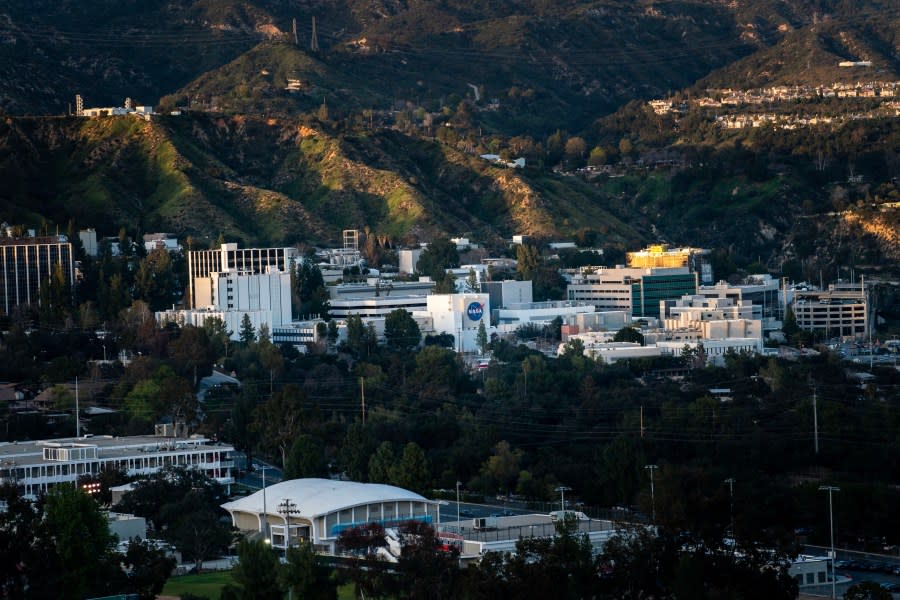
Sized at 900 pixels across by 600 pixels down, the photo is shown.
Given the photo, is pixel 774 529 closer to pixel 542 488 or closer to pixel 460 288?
pixel 542 488

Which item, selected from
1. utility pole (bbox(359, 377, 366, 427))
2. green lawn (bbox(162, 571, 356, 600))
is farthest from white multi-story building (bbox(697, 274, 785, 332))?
green lawn (bbox(162, 571, 356, 600))

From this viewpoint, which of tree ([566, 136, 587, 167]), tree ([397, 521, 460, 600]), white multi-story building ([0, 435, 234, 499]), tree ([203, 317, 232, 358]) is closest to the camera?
tree ([397, 521, 460, 600])

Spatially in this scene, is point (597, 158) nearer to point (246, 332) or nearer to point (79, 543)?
point (246, 332)

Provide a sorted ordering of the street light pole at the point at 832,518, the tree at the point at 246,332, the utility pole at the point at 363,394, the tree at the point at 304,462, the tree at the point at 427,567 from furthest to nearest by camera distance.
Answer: the tree at the point at 246,332 < the utility pole at the point at 363,394 < the tree at the point at 304,462 < the street light pole at the point at 832,518 < the tree at the point at 427,567

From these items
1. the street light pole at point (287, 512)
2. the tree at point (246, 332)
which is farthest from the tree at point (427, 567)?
the tree at point (246, 332)

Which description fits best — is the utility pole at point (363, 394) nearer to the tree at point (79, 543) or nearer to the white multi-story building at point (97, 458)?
the white multi-story building at point (97, 458)

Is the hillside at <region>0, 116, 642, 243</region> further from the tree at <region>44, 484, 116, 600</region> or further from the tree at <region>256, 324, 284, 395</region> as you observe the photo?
the tree at <region>44, 484, 116, 600</region>

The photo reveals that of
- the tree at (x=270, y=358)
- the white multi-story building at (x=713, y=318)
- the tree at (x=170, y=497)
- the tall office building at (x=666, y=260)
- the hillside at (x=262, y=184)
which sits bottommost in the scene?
the tree at (x=170, y=497)
